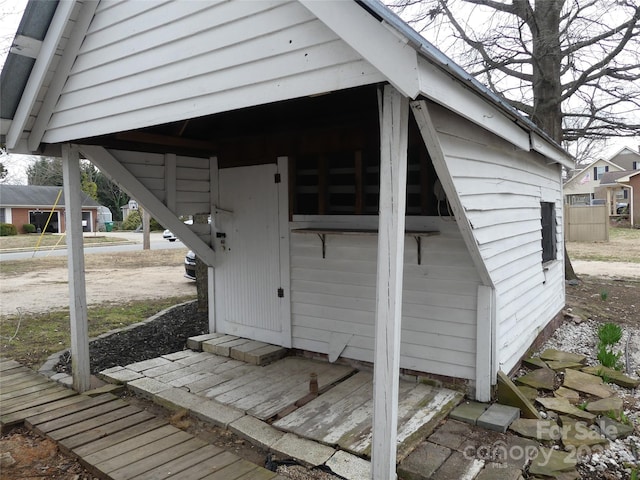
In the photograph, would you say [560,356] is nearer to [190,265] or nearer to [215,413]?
[215,413]

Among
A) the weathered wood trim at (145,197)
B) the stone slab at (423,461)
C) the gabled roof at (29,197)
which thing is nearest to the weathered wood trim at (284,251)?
the weathered wood trim at (145,197)

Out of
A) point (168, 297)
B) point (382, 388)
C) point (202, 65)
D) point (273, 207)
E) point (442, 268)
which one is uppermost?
point (202, 65)

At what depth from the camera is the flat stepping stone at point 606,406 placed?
129 inches

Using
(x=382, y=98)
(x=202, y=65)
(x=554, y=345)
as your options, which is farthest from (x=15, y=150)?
(x=554, y=345)

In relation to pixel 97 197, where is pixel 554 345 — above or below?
below

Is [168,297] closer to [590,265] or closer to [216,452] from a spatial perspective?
[216,452]

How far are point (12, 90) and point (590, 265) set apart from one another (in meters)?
13.3

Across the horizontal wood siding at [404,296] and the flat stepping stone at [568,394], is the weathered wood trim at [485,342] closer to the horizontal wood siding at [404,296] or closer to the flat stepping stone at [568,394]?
the horizontal wood siding at [404,296]

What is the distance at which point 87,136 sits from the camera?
3301 mm

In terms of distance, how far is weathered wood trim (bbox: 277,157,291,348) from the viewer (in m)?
4.52

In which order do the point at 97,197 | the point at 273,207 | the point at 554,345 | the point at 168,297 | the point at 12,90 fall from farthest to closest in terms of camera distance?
the point at 97,197 < the point at 168,297 < the point at 554,345 < the point at 273,207 < the point at 12,90

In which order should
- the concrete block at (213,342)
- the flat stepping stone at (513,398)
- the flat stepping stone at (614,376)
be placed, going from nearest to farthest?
the flat stepping stone at (513,398) < the flat stepping stone at (614,376) < the concrete block at (213,342)

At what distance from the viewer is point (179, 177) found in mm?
4789

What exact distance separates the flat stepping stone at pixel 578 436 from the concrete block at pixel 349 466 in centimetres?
137
